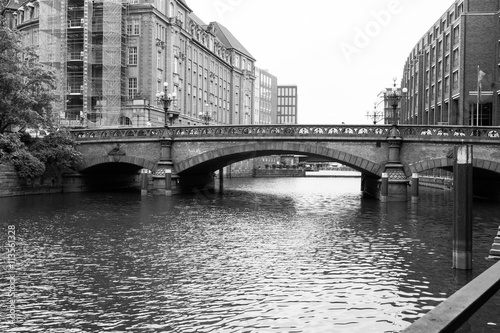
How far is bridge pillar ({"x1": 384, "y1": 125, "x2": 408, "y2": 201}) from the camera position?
39.3m

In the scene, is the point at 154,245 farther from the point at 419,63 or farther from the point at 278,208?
the point at 419,63

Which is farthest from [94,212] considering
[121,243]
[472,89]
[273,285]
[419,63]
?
[419,63]

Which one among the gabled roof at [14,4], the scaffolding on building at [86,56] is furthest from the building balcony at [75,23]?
the gabled roof at [14,4]

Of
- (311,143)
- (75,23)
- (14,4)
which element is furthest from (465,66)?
(14,4)

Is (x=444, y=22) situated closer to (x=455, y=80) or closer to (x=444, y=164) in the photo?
(x=455, y=80)

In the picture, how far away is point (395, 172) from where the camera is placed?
1559 inches

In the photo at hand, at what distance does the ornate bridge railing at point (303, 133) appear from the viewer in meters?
38.2

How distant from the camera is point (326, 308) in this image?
11.7m

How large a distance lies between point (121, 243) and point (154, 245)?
138cm

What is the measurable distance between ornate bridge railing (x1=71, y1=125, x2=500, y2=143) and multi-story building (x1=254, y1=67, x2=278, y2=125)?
95.0 m

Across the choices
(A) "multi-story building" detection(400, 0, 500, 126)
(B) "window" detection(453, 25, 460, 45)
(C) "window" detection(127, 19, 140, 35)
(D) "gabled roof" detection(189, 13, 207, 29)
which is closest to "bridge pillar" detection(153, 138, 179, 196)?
(C) "window" detection(127, 19, 140, 35)

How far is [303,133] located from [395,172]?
8166 mm

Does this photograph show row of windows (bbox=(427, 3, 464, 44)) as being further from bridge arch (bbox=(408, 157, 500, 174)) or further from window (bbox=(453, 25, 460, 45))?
bridge arch (bbox=(408, 157, 500, 174))

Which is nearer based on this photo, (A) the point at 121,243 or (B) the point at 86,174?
(A) the point at 121,243
